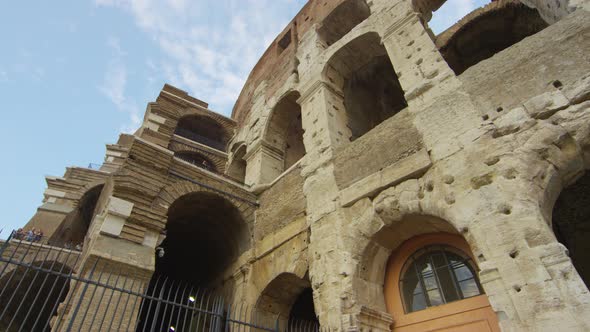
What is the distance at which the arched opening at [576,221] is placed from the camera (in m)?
5.47

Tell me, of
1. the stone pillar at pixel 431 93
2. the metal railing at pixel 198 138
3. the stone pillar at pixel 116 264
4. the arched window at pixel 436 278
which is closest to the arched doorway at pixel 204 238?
the stone pillar at pixel 116 264

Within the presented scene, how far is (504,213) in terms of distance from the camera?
3.66 m

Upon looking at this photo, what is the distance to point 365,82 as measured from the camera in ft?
30.7

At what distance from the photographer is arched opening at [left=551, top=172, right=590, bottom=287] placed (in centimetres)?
547

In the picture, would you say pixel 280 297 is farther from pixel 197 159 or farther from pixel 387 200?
pixel 197 159

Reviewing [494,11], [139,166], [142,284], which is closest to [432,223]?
[142,284]

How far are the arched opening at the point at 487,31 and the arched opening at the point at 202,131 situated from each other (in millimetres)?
9509

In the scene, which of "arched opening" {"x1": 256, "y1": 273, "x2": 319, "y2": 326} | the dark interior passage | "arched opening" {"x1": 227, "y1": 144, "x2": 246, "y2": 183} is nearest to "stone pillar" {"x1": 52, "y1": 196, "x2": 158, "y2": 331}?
the dark interior passage

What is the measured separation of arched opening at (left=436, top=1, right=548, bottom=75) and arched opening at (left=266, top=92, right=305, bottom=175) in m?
3.88

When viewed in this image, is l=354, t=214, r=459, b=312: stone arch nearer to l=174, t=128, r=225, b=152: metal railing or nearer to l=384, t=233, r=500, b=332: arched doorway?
l=384, t=233, r=500, b=332: arched doorway

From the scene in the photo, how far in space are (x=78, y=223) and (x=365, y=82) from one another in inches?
522

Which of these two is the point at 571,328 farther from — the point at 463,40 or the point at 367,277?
the point at 463,40

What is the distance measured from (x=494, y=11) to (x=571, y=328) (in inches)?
269

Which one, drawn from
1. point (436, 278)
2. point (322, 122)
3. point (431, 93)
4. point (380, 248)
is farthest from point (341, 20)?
point (436, 278)
